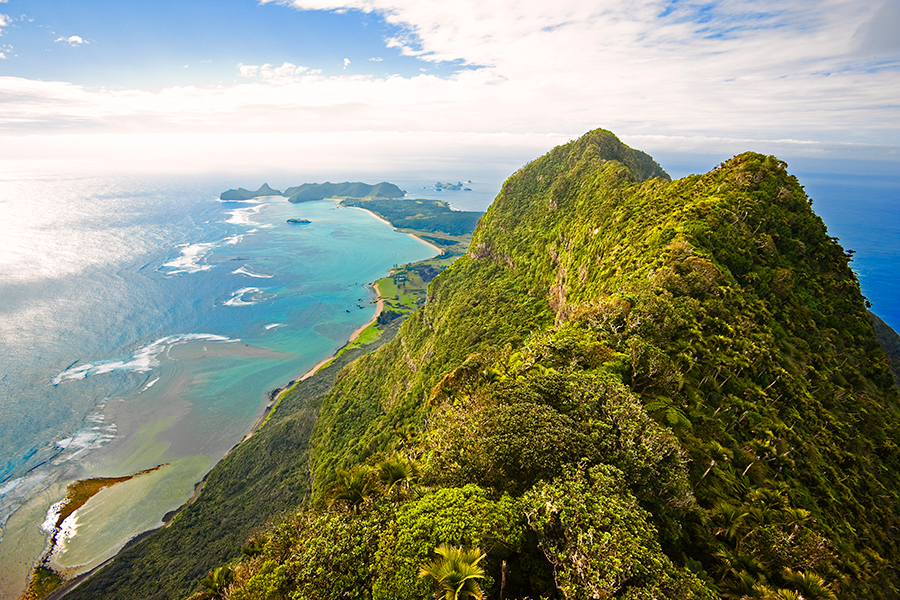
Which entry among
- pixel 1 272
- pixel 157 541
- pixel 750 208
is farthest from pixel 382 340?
pixel 1 272

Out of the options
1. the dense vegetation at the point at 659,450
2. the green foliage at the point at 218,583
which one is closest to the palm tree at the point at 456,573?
the dense vegetation at the point at 659,450

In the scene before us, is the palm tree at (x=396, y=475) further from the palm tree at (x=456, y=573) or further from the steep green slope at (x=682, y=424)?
the palm tree at (x=456, y=573)

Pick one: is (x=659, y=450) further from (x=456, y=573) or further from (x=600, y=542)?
(x=456, y=573)

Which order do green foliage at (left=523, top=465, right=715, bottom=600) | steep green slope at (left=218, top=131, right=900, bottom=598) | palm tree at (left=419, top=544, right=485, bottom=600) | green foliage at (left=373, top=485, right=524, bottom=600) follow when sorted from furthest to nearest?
steep green slope at (left=218, top=131, right=900, bottom=598) < green foliage at (left=373, top=485, right=524, bottom=600) < green foliage at (left=523, top=465, right=715, bottom=600) < palm tree at (left=419, top=544, right=485, bottom=600)

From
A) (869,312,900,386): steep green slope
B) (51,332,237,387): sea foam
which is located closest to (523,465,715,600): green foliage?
(869,312,900,386): steep green slope

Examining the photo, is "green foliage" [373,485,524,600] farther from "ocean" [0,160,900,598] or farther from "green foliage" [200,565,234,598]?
"ocean" [0,160,900,598]

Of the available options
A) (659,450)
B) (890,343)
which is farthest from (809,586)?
(890,343)
